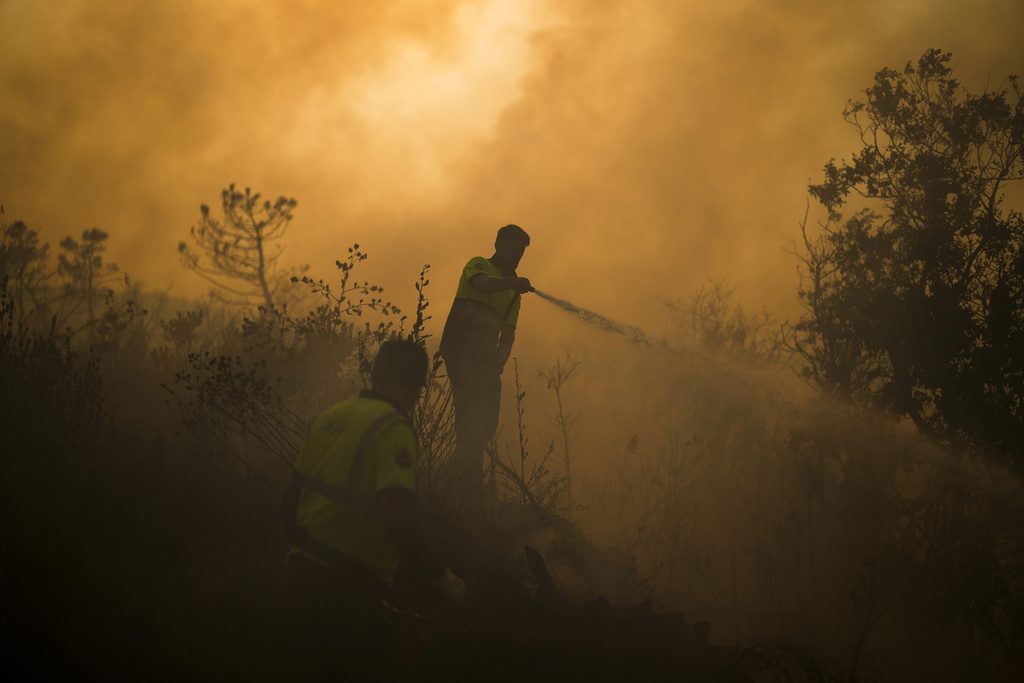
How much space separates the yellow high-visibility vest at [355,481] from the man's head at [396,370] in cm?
14

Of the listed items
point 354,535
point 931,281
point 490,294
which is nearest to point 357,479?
point 354,535

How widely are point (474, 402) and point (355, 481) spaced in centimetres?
352

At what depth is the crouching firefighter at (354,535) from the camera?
330 cm

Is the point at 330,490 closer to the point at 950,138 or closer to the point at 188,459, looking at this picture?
the point at 188,459

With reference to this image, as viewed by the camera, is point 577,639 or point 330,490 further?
point 577,639

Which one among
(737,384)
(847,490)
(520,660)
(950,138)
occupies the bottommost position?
(520,660)

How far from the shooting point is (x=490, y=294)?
268 inches

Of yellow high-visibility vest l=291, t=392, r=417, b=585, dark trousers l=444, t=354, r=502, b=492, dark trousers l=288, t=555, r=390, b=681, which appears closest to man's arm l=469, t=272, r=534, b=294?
dark trousers l=444, t=354, r=502, b=492

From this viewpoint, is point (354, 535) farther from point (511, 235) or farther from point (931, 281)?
point (931, 281)

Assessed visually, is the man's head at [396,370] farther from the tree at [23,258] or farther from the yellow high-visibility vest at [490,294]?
the tree at [23,258]

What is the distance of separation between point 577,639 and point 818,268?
8134 millimetres

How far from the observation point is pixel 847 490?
11.3 meters

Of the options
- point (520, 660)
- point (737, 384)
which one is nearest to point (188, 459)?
point (520, 660)

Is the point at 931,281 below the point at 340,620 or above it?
above
